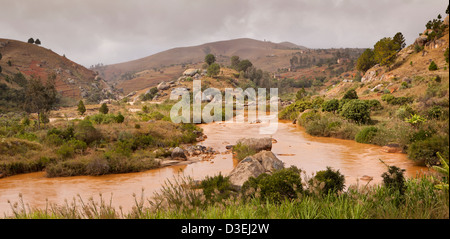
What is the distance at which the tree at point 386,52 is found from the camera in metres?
37.5

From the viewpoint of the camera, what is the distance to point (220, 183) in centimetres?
699

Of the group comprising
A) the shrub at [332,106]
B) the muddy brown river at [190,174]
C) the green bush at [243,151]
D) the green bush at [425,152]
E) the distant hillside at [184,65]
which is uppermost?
the distant hillside at [184,65]

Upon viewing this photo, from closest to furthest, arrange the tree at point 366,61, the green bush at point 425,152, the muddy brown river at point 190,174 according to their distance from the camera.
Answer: the muddy brown river at point 190,174 < the green bush at point 425,152 < the tree at point 366,61

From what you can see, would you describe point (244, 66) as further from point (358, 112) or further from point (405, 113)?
point (405, 113)

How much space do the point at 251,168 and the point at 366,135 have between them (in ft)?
32.1

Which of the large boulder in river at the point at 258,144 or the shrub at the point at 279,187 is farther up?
the shrub at the point at 279,187

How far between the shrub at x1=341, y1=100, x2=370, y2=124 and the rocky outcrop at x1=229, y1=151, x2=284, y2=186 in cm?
1062

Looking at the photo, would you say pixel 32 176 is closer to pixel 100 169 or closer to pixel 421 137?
pixel 100 169

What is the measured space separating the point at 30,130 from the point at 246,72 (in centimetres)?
5227

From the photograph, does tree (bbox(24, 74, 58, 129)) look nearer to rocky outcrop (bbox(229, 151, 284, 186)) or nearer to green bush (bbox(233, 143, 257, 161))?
green bush (bbox(233, 143, 257, 161))

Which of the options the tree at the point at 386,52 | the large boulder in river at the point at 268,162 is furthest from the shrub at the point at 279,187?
the tree at the point at 386,52

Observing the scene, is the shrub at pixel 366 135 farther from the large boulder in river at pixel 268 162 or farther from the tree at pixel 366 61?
the tree at pixel 366 61

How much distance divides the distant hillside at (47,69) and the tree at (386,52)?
51163 mm
